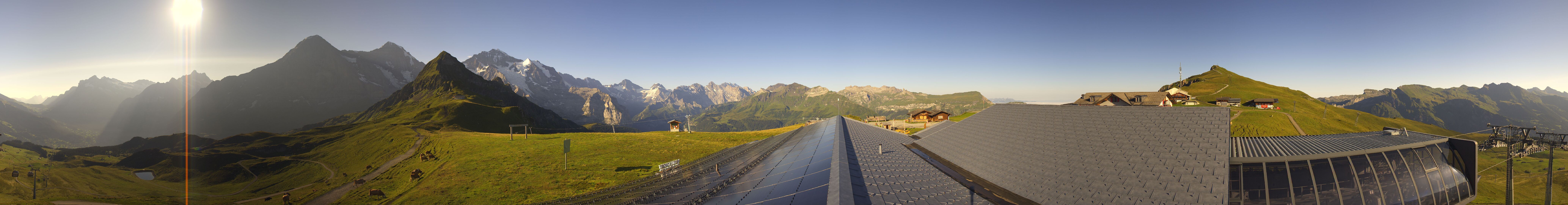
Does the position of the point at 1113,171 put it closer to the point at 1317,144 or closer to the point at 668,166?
the point at 1317,144

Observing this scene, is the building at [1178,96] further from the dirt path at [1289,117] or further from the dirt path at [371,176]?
the dirt path at [371,176]

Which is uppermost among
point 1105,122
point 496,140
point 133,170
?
point 1105,122

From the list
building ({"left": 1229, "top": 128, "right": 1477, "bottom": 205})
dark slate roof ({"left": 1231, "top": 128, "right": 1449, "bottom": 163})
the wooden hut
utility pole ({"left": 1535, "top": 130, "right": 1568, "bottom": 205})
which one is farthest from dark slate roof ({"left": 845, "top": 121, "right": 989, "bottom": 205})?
the wooden hut

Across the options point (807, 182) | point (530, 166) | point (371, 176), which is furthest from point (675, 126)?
point (807, 182)

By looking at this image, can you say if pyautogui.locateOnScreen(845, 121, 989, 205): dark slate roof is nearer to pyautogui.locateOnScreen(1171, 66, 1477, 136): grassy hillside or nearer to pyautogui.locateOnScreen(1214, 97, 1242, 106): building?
pyautogui.locateOnScreen(1171, 66, 1477, 136): grassy hillside

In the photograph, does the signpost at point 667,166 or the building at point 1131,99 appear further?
the building at point 1131,99

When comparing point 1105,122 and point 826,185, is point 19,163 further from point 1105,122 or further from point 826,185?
point 1105,122

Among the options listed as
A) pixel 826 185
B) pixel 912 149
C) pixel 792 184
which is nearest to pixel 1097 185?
pixel 826 185

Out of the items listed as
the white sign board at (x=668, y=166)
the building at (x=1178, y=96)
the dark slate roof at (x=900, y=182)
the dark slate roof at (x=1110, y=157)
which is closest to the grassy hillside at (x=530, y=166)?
the white sign board at (x=668, y=166)
